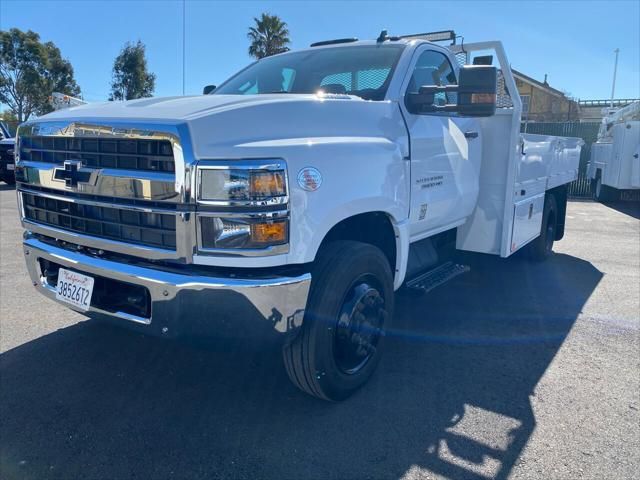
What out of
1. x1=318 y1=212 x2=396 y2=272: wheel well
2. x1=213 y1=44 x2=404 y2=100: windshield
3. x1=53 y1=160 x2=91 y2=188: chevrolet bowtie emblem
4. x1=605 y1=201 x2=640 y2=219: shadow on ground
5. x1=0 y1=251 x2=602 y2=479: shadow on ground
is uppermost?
x1=213 y1=44 x2=404 y2=100: windshield

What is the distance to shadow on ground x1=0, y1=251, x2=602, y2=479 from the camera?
2.63m

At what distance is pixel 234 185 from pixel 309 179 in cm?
38

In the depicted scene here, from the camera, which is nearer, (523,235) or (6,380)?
(6,380)

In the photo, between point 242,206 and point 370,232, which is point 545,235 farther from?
point 242,206

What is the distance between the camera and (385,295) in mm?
3395

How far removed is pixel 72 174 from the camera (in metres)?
2.86

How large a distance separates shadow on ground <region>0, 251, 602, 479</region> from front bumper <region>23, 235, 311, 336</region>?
0.16 meters

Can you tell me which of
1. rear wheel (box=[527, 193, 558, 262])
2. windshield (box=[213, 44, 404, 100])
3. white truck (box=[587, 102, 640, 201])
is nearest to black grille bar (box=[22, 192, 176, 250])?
windshield (box=[213, 44, 404, 100])

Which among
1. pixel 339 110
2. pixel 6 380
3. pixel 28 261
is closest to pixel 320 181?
pixel 339 110

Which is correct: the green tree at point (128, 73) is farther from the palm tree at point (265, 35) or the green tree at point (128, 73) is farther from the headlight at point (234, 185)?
the headlight at point (234, 185)

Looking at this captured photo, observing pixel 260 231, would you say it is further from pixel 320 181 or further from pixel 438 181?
pixel 438 181

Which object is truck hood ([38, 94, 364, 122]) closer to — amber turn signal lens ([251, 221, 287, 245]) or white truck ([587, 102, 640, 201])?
amber turn signal lens ([251, 221, 287, 245])

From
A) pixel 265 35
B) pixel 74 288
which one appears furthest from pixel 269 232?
pixel 265 35

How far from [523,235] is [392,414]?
2.94m
